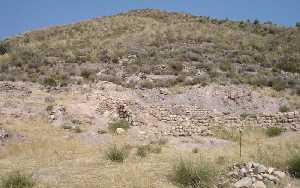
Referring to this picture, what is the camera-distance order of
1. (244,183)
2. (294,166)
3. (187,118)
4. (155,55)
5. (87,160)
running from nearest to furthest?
1. (244,183)
2. (294,166)
3. (87,160)
4. (187,118)
5. (155,55)

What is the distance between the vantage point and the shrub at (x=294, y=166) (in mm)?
9938

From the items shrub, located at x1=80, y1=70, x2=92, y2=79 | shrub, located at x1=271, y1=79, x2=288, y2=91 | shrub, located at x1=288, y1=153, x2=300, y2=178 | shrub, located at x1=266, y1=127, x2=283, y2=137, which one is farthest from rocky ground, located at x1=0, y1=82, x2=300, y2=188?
shrub, located at x1=80, y1=70, x2=92, y2=79

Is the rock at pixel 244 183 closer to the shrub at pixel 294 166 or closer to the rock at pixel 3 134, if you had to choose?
the shrub at pixel 294 166

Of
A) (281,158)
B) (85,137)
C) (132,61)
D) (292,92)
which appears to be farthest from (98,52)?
(281,158)

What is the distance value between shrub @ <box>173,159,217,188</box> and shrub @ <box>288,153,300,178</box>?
5.63ft

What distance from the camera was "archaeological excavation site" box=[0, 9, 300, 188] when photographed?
10289mm

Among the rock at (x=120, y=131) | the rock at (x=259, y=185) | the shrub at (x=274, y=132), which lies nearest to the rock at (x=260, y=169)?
the rock at (x=259, y=185)

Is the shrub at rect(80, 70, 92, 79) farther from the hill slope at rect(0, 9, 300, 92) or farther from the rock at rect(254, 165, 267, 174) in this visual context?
the rock at rect(254, 165, 267, 174)

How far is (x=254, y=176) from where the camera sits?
9312 mm

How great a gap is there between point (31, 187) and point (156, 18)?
133 ft

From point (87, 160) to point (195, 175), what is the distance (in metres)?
4.16

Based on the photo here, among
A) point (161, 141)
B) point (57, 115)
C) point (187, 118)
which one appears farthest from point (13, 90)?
point (161, 141)

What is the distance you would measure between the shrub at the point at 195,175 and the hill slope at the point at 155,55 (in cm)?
1551

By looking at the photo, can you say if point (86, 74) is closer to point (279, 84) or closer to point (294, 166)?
point (279, 84)
